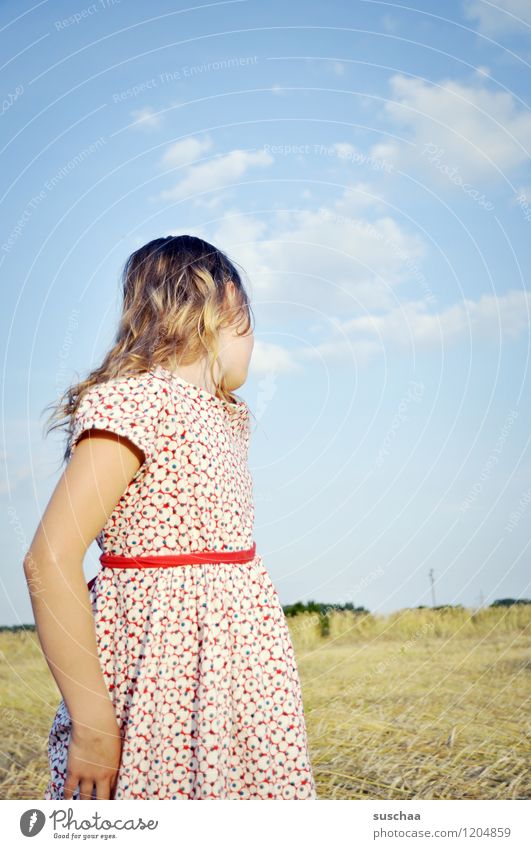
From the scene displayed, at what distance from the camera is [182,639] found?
129cm

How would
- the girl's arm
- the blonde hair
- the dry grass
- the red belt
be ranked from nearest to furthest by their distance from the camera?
1. the girl's arm
2. the red belt
3. the blonde hair
4. the dry grass

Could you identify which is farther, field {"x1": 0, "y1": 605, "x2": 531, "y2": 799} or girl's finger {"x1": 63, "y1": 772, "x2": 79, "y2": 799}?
field {"x1": 0, "y1": 605, "x2": 531, "y2": 799}

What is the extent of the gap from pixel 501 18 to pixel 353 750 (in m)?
2.15

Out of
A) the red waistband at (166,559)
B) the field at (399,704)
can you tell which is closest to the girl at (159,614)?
the red waistband at (166,559)

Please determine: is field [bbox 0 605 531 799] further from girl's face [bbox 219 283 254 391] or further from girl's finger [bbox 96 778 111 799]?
girl's face [bbox 219 283 254 391]

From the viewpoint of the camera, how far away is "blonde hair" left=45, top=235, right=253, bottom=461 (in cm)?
148

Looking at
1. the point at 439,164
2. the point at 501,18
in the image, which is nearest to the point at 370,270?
the point at 439,164

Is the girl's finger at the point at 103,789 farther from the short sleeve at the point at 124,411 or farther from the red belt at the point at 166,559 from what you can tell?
the short sleeve at the point at 124,411

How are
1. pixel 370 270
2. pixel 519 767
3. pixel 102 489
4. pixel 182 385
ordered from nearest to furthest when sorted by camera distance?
pixel 102 489
pixel 182 385
pixel 519 767
pixel 370 270

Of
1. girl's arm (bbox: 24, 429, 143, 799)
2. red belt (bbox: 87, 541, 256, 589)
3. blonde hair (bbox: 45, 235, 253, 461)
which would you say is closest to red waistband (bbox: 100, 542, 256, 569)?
red belt (bbox: 87, 541, 256, 589)

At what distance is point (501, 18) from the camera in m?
Answer: 2.30

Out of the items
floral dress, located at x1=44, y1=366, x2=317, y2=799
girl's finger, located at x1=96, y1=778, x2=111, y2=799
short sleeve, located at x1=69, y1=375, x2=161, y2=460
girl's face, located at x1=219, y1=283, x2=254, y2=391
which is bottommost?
girl's finger, located at x1=96, y1=778, x2=111, y2=799

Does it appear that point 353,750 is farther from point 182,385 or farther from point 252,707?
point 182,385

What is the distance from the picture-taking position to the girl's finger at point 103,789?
1218 mm
